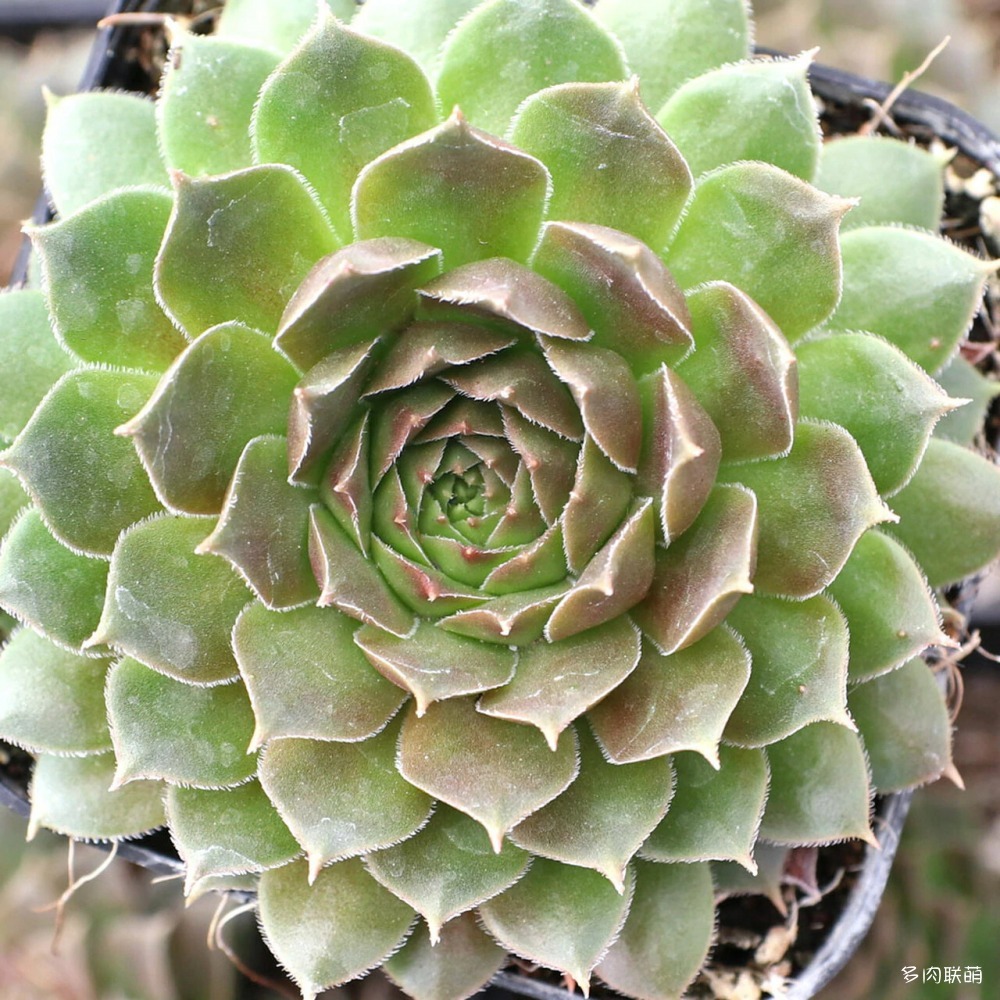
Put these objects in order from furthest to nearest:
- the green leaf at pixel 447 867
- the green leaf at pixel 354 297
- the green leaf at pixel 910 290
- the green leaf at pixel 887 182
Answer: the green leaf at pixel 887 182 < the green leaf at pixel 910 290 < the green leaf at pixel 447 867 < the green leaf at pixel 354 297

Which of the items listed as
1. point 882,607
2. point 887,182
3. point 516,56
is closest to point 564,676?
point 882,607

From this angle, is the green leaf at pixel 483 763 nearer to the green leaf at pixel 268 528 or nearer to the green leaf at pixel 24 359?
the green leaf at pixel 268 528

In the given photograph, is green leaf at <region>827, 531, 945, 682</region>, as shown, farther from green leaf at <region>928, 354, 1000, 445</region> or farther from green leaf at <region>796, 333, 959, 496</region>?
green leaf at <region>928, 354, 1000, 445</region>

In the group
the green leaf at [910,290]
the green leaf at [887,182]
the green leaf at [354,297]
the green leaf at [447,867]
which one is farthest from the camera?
the green leaf at [887,182]

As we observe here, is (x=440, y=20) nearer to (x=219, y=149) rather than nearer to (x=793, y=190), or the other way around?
(x=219, y=149)

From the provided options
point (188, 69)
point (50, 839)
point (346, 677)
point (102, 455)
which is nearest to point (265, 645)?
point (346, 677)

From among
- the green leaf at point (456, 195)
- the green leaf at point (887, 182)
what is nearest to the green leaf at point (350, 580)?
the green leaf at point (456, 195)

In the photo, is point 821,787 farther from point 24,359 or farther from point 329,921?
point 24,359
